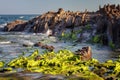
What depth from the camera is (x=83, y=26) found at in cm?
7031

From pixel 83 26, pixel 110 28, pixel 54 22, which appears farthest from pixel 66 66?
pixel 54 22

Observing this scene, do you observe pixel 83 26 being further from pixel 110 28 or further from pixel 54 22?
pixel 110 28

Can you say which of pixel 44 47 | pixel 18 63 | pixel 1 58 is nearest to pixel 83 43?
pixel 44 47

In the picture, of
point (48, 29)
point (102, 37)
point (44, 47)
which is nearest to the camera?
point (44, 47)

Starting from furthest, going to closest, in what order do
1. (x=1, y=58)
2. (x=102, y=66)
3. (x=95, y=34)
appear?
(x=95, y=34) → (x=1, y=58) → (x=102, y=66)

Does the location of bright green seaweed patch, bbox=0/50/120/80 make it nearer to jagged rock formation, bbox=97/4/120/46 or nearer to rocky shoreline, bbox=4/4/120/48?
rocky shoreline, bbox=4/4/120/48

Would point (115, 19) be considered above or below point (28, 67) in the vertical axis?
above

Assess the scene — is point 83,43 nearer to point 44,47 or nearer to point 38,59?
point 44,47

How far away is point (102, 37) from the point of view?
55.0 metres

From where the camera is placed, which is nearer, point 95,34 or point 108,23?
point 108,23

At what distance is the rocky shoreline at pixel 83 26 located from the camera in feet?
176

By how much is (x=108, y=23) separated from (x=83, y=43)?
5.03m

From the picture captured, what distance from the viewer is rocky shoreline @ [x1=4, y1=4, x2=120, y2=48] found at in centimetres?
5366

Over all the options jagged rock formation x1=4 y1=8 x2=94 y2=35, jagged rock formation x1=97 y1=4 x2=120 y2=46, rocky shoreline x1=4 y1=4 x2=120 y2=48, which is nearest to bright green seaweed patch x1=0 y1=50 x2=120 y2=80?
rocky shoreline x1=4 y1=4 x2=120 y2=48
